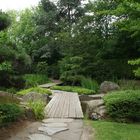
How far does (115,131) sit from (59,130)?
1389mm

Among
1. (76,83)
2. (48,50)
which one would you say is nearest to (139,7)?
(76,83)

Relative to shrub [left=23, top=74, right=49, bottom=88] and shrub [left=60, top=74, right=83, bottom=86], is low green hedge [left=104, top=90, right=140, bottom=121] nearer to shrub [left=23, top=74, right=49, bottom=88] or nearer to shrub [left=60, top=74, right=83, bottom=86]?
shrub [left=60, top=74, right=83, bottom=86]

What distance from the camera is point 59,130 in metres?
6.79

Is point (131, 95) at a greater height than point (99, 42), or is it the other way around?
point (99, 42)

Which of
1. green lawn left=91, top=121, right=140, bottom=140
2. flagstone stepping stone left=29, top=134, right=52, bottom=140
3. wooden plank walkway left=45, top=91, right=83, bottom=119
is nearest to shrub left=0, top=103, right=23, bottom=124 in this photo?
flagstone stepping stone left=29, top=134, right=52, bottom=140

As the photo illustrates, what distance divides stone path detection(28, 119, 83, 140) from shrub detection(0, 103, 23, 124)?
697mm

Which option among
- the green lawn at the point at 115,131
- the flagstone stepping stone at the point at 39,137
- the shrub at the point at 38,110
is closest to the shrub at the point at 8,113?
the flagstone stepping stone at the point at 39,137

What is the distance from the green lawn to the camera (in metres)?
6.37

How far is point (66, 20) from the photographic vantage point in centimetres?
2536

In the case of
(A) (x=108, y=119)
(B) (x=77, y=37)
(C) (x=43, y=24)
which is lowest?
(A) (x=108, y=119)

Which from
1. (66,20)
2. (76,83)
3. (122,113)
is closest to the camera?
(122,113)

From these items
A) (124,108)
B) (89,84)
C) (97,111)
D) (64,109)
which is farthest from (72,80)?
(124,108)

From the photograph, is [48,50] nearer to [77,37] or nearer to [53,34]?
[53,34]

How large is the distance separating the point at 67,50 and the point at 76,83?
8.17ft
